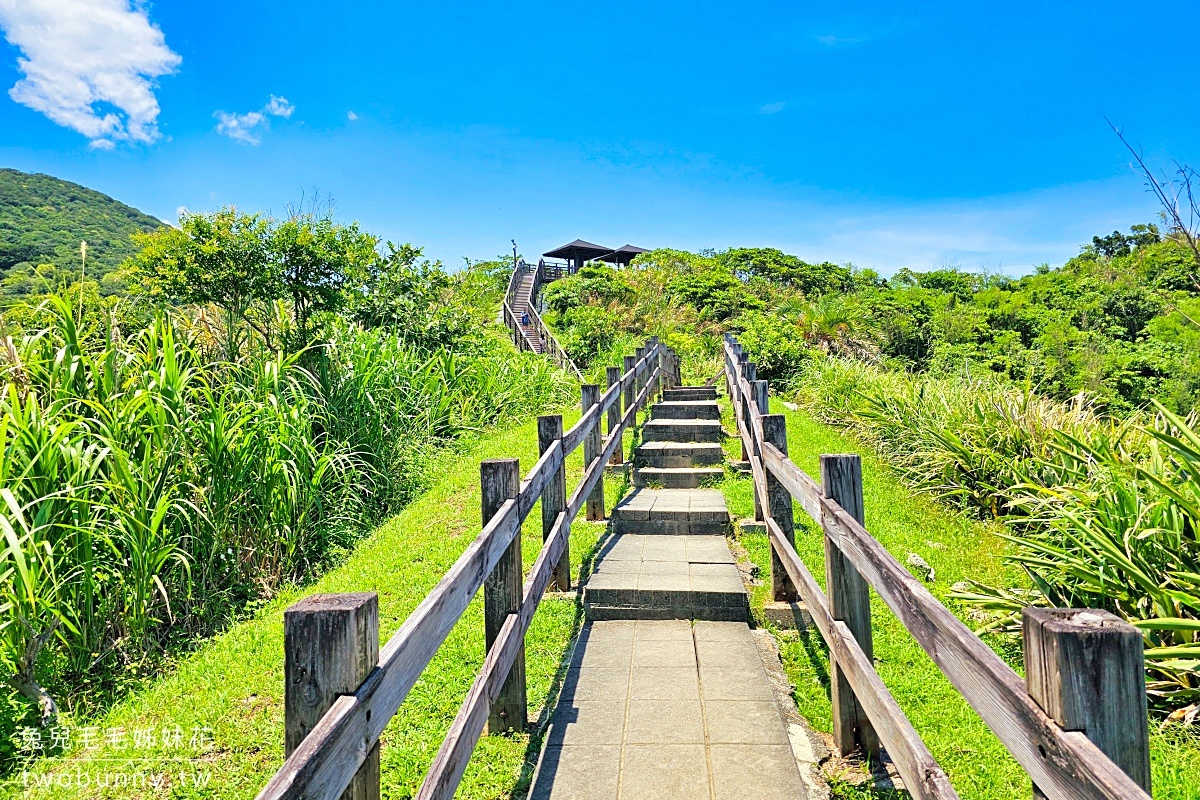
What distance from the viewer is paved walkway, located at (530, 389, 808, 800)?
2578 millimetres

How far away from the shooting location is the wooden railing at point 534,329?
16438 millimetres

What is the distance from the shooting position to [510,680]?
2.90 metres

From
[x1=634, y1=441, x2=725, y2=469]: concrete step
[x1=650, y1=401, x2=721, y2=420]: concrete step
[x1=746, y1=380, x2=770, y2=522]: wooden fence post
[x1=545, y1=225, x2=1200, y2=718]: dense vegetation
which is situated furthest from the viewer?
[x1=650, y1=401, x2=721, y2=420]: concrete step

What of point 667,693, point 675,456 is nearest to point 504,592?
point 667,693

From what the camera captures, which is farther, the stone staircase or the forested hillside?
the forested hillside

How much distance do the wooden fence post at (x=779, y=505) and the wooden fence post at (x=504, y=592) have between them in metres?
1.72

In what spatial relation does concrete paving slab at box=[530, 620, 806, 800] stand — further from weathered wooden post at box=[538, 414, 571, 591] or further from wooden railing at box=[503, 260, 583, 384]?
wooden railing at box=[503, 260, 583, 384]

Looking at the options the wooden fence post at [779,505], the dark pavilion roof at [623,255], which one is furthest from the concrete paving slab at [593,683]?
the dark pavilion roof at [623,255]

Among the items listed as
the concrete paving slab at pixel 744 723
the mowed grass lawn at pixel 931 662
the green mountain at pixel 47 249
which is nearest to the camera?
the mowed grass lawn at pixel 931 662

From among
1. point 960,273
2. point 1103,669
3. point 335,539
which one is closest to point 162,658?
point 335,539

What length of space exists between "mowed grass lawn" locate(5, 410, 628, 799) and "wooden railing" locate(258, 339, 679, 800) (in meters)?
0.38

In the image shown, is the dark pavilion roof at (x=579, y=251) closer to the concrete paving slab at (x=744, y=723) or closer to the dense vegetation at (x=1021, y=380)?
the dense vegetation at (x=1021, y=380)

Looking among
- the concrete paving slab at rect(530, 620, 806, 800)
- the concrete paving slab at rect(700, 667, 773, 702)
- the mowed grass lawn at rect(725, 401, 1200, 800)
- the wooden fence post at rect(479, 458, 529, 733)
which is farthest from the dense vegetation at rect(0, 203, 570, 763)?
the mowed grass lawn at rect(725, 401, 1200, 800)

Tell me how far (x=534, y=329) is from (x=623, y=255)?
24.8 metres
